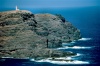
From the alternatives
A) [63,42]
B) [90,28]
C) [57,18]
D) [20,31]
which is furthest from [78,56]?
[90,28]

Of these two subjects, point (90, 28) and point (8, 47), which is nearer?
point (8, 47)

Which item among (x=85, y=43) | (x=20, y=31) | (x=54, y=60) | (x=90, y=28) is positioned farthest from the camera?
(x=90, y=28)

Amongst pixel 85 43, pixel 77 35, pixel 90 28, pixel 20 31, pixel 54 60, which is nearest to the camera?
pixel 54 60

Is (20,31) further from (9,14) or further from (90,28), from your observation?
(90,28)

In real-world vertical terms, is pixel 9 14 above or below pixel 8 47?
above

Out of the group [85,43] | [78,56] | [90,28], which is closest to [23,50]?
[78,56]

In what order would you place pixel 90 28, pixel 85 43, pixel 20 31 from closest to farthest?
pixel 20 31 < pixel 85 43 < pixel 90 28

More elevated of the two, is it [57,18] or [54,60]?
[57,18]

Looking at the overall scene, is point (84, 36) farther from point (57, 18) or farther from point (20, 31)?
point (20, 31)

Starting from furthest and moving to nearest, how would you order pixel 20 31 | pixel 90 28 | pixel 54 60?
pixel 90 28
pixel 20 31
pixel 54 60
